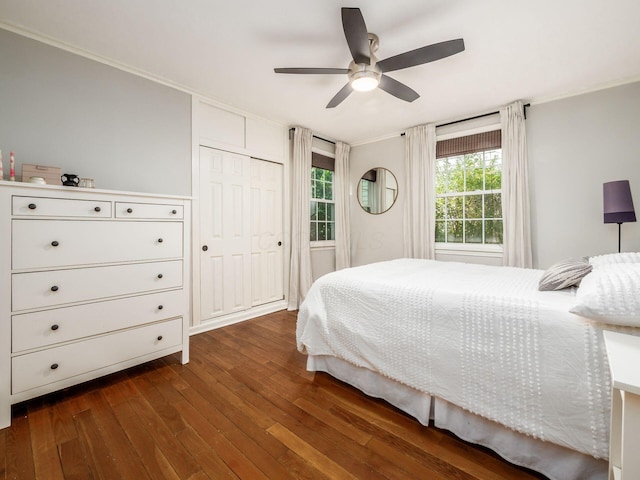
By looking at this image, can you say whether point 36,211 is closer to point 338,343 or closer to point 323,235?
point 338,343

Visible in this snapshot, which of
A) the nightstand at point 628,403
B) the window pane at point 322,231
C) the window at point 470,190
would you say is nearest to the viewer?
the nightstand at point 628,403

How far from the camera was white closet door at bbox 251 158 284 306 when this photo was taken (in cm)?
348

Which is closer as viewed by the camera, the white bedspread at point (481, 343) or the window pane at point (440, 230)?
the white bedspread at point (481, 343)

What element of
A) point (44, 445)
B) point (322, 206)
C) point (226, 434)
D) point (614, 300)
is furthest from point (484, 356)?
point (322, 206)

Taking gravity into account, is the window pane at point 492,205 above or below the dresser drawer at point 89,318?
above

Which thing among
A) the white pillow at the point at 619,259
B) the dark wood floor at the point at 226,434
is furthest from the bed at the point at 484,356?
the white pillow at the point at 619,259

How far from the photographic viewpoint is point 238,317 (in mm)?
3256

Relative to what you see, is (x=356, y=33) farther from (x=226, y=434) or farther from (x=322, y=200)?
(x=322, y=200)

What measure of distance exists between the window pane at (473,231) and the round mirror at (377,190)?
105 cm

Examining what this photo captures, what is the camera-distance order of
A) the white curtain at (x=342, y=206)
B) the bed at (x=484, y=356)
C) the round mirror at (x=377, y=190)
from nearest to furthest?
the bed at (x=484, y=356), the round mirror at (x=377, y=190), the white curtain at (x=342, y=206)

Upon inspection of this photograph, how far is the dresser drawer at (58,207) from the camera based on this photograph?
156cm

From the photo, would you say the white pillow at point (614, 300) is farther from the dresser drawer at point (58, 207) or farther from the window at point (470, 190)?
the dresser drawer at point (58, 207)

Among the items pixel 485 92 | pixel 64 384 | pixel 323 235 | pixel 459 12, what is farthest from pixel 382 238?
pixel 64 384

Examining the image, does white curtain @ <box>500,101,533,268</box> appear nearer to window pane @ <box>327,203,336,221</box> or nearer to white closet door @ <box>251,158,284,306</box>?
window pane @ <box>327,203,336,221</box>
